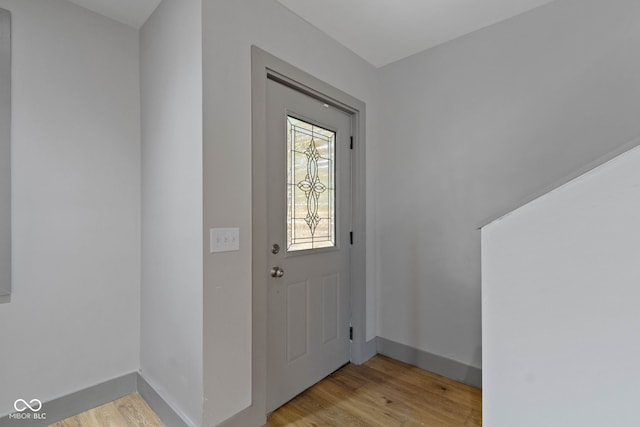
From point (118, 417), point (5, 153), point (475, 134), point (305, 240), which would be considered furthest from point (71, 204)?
point (475, 134)

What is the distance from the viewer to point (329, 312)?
7.75ft

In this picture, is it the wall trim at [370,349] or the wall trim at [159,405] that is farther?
the wall trim at [370,349]

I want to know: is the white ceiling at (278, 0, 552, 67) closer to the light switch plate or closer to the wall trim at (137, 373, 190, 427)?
the light switch plate

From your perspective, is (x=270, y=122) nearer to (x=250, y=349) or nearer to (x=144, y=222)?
(x=144, y=222)

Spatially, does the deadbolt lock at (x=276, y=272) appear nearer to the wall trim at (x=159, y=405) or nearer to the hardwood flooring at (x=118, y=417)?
the wall trim at (x=159, y=405)

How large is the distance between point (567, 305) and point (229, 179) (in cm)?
148

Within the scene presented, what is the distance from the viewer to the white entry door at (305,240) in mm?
1939

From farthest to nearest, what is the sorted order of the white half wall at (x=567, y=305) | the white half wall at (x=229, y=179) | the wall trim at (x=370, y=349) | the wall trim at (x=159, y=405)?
the wall trim at (x=370, y=349)
the wall trim at (x=159, y=405)
the white half wall at (x=229, y=179)
the white half wall at (x=567, y=305)

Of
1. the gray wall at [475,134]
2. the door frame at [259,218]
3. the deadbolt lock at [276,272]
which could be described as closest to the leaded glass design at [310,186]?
the deadbolt lock at [276,272]

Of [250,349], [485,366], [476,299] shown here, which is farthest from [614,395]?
[476,299]

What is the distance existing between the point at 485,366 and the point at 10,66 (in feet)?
8.54

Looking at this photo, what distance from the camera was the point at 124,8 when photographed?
1.93 m

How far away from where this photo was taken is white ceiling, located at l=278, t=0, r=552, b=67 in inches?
76.1

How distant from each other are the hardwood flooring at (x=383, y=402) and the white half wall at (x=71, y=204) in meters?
1.26
